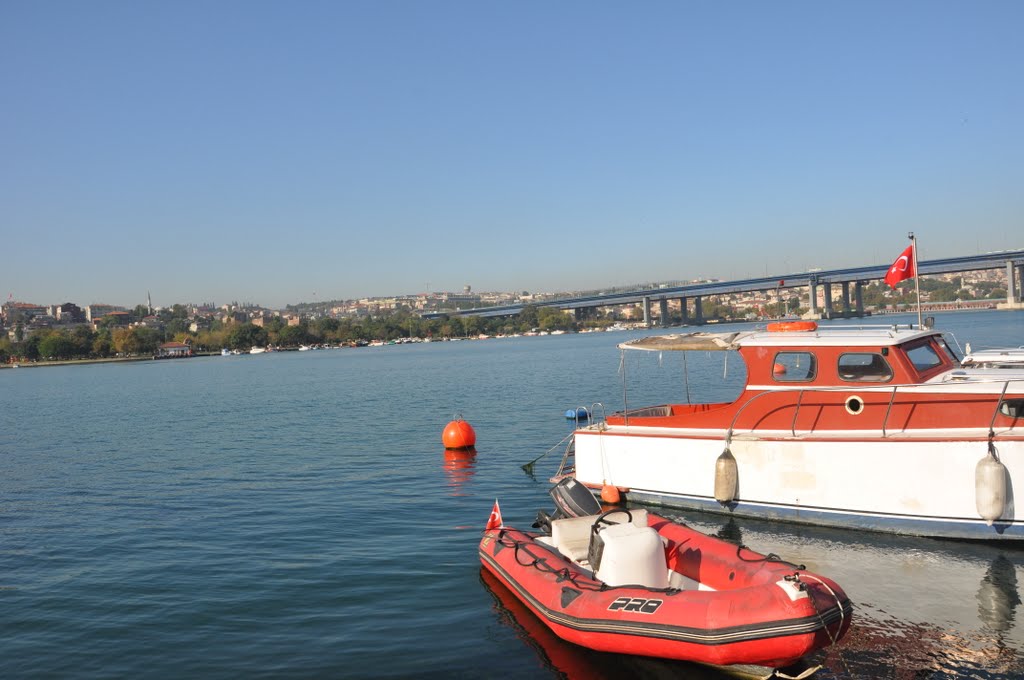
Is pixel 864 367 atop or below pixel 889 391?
atop

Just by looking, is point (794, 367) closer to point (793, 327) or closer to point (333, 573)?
point (793, 327)

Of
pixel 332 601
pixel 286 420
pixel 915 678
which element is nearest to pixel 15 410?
pixel 286 420

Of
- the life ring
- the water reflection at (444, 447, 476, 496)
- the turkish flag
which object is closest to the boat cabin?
the life ring

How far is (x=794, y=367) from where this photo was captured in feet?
42.8

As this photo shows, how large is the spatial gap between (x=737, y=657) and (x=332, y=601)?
5.78 metres

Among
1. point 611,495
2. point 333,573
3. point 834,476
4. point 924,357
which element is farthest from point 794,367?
point 333,573

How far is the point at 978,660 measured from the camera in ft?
26.5

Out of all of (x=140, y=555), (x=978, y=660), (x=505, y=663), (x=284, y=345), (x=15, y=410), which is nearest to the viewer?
(x=978, y=660)

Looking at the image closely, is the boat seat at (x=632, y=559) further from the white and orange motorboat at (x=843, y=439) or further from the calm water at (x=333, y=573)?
the white and orange motorboat at (x=843, y=439)

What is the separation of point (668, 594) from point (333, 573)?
238 inches

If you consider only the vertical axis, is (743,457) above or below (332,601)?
above

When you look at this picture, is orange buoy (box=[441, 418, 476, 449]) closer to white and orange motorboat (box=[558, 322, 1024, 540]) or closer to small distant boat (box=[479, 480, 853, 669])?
white and orange motorboat (box=[558, 322, 1024, 540])

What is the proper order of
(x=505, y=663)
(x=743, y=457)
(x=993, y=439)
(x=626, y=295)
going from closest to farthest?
1. (x=505, y=663)
2. (x=993, y=439)
3. (x=743, y=457)
4. (x=626, y=295)

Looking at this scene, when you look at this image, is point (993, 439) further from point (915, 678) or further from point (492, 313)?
point (492, 313)
